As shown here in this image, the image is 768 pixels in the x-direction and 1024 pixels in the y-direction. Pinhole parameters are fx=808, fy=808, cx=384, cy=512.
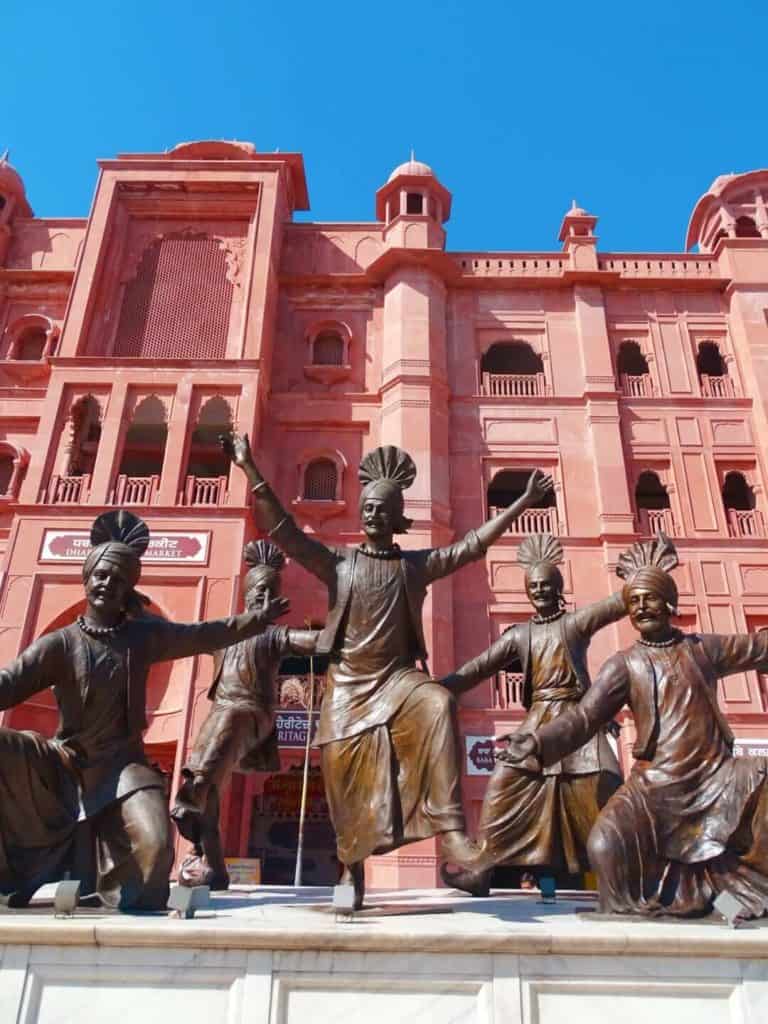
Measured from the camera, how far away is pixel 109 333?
18.2 m

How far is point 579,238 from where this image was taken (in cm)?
1983

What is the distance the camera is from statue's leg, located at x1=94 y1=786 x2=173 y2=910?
129 inches

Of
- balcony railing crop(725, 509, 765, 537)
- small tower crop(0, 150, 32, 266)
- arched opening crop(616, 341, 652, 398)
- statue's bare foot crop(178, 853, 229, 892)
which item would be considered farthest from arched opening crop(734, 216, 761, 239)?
statue's bare foot crop(178, 853, 229, 892)

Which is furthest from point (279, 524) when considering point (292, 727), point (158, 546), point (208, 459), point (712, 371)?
point (712, 371)

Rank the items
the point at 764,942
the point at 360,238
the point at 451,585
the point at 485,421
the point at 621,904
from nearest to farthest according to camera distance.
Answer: the point at 764,942
the point at 621,904
the point at 451,585
the point at 485,421
the point at 360,238

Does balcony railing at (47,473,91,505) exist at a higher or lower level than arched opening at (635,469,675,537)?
lower

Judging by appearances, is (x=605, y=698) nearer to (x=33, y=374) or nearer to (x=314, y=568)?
(x=314, y=568)

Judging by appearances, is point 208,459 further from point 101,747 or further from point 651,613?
point 651,613

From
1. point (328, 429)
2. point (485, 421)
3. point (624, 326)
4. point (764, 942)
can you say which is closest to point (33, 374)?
point (328, 429)

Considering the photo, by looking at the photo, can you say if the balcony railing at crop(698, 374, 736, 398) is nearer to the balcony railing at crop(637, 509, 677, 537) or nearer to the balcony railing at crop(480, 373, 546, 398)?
the balcony railing at crop(637, 509, 677, 537)

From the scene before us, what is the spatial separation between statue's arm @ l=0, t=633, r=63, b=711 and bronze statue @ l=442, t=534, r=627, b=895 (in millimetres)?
1961

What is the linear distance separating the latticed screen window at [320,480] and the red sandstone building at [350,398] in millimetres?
64

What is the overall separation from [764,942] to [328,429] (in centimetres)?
1633

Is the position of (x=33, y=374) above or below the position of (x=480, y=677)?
above
